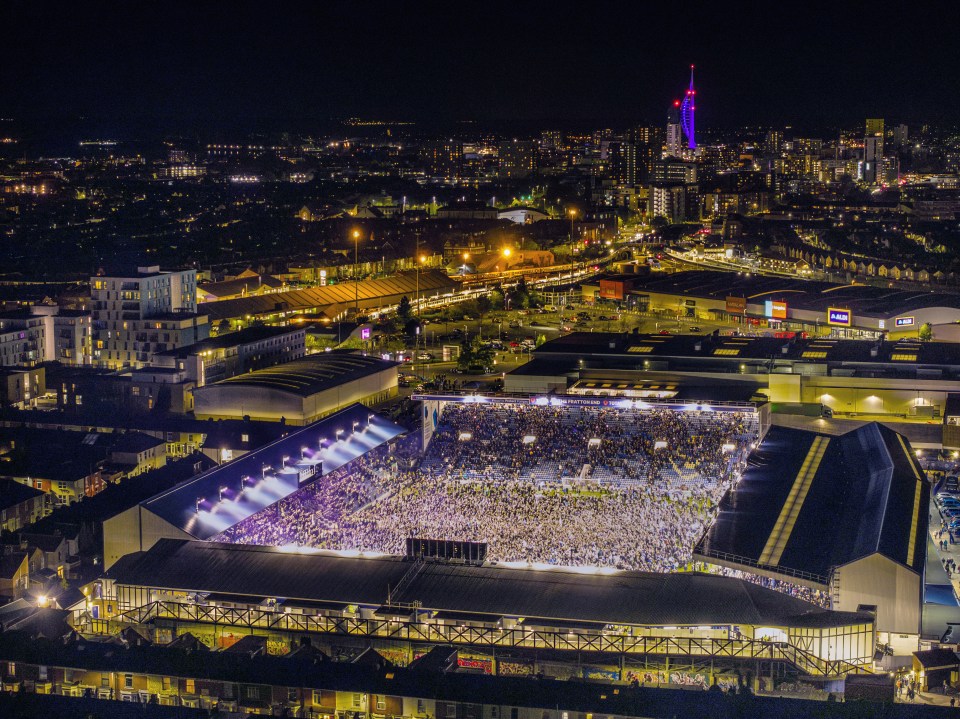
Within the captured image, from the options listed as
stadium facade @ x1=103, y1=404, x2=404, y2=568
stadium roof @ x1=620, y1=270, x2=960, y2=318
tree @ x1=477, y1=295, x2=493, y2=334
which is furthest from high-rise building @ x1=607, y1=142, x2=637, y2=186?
stadium facade @ x1=103, y1=404, x2=404, y2=568

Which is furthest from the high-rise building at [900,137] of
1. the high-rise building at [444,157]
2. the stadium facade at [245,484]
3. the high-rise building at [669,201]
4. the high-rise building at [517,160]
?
the stadium facade at [245,484]

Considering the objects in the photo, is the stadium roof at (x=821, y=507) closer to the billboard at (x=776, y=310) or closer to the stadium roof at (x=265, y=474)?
the stadium roof at (x=265, y=474)

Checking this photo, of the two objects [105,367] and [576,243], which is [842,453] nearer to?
[105,367]

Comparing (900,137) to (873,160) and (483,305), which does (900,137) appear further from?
(483,305)

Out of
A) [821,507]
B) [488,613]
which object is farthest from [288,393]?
[488,613]

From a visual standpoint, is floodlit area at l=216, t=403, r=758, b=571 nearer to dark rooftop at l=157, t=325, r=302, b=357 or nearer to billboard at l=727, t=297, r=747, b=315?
dark rooftop at l=157, t=325, r=302, b=357
